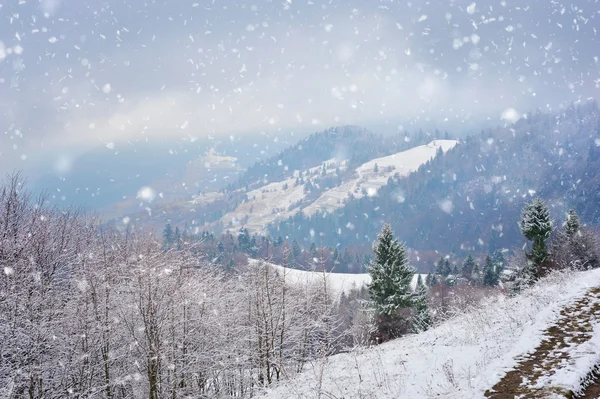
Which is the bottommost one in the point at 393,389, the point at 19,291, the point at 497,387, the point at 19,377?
the point at 19,377

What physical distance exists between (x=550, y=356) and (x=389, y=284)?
30571 millimetres

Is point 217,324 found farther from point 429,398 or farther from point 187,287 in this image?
point 429,398

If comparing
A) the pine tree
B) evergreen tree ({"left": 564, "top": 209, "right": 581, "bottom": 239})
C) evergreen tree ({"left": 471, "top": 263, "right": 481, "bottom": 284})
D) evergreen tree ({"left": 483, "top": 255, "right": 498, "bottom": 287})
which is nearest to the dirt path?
the pine tree

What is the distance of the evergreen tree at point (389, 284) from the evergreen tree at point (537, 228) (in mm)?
12377

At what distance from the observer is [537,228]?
36906 millimetres

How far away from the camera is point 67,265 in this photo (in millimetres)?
27078

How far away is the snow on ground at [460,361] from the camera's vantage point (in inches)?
347

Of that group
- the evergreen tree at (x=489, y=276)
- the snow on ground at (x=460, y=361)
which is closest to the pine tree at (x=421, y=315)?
the snow on ground at (x=460, y=361)

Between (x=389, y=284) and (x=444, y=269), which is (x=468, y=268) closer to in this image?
(x=444, y=269)

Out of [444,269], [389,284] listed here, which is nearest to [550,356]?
[389,284]

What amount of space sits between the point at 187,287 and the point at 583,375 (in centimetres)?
2006

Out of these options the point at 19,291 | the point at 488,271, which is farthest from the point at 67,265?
the point at 488,271

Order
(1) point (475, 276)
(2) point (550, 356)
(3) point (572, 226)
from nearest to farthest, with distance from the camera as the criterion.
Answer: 1. (2) point (550, 356)
2. (3) point (572, 226)
3. (1) point (475, 276)

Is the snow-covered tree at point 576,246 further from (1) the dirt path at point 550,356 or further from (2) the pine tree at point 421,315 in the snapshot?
(1) the dirt path at point 550,356
